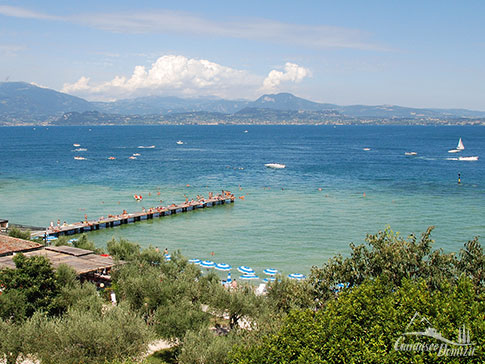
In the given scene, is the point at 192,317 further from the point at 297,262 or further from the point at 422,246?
the point at 297,262

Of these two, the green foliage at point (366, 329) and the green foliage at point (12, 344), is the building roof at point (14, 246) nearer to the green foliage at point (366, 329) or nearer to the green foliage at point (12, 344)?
the green foliage at point (12, 344)

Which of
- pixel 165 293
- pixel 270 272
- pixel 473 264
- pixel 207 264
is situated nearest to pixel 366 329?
pixel 473 264

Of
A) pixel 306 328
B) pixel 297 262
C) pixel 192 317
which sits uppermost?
pixel 306 328

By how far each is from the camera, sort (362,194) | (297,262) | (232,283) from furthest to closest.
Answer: (362,194), (297,262), (232,283)

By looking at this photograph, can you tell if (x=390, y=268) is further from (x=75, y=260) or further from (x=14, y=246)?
(x=14, y=246)

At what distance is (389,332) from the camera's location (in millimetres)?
16984

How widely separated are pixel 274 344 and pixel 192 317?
245 inches

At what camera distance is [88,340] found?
63.2 feet

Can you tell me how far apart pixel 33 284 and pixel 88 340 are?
25.8 feet

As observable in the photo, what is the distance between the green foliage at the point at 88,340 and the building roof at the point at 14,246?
16.9 meters

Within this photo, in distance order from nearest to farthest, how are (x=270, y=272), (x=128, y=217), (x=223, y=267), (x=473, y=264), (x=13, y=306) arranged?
(x=13, y=306) < (x=473, y=264) < (x=270, y=272) < (x=223, y=267) < (x=128, y=217)

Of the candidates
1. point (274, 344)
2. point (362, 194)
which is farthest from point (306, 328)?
point (362, 194)

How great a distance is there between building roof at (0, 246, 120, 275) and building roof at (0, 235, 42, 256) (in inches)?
26.1

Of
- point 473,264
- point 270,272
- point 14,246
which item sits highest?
point 473,264
